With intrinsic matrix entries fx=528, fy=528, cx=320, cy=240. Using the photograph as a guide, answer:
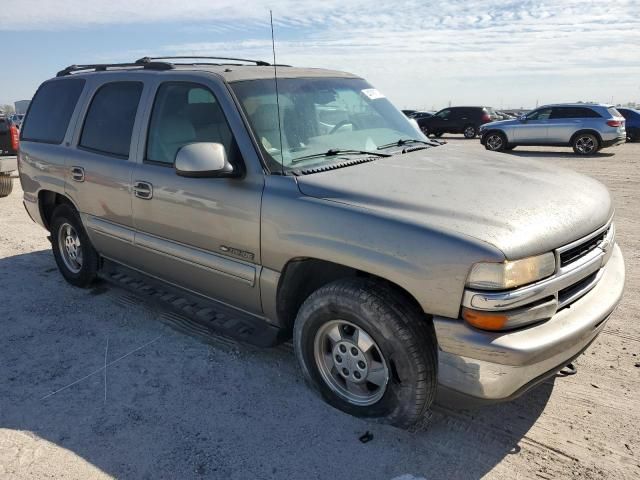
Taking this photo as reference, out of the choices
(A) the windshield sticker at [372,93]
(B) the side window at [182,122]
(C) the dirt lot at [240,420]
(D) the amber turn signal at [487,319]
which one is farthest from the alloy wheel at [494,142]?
(D) the amber turn signal at [487,319]

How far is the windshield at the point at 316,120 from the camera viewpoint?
10.6 feet

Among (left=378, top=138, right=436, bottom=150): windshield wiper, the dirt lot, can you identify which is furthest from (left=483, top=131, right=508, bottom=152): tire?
(left=378, top=138, right=436, bottom=150): windshield wiper

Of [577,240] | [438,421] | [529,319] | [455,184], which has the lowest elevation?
[438,421]

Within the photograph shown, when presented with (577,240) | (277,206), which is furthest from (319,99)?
(577,240)

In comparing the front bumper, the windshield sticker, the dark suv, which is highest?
the windshield sticker

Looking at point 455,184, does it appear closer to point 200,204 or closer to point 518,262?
point 518,262

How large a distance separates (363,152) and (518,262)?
141cm

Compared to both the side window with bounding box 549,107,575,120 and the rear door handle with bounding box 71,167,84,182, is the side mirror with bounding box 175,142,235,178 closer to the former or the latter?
the rear door handle with bounding box 71,167,84,182

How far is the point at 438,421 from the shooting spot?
296cm

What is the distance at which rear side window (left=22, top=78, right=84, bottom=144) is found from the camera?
185 inches

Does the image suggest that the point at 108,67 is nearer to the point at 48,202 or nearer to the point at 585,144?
the point at 48,202

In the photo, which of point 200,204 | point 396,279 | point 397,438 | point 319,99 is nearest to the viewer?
point 396,279

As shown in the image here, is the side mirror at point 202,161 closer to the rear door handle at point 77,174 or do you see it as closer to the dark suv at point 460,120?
the rear door handle at point 77,174

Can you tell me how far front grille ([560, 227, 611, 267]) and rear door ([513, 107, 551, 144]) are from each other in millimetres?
15830
